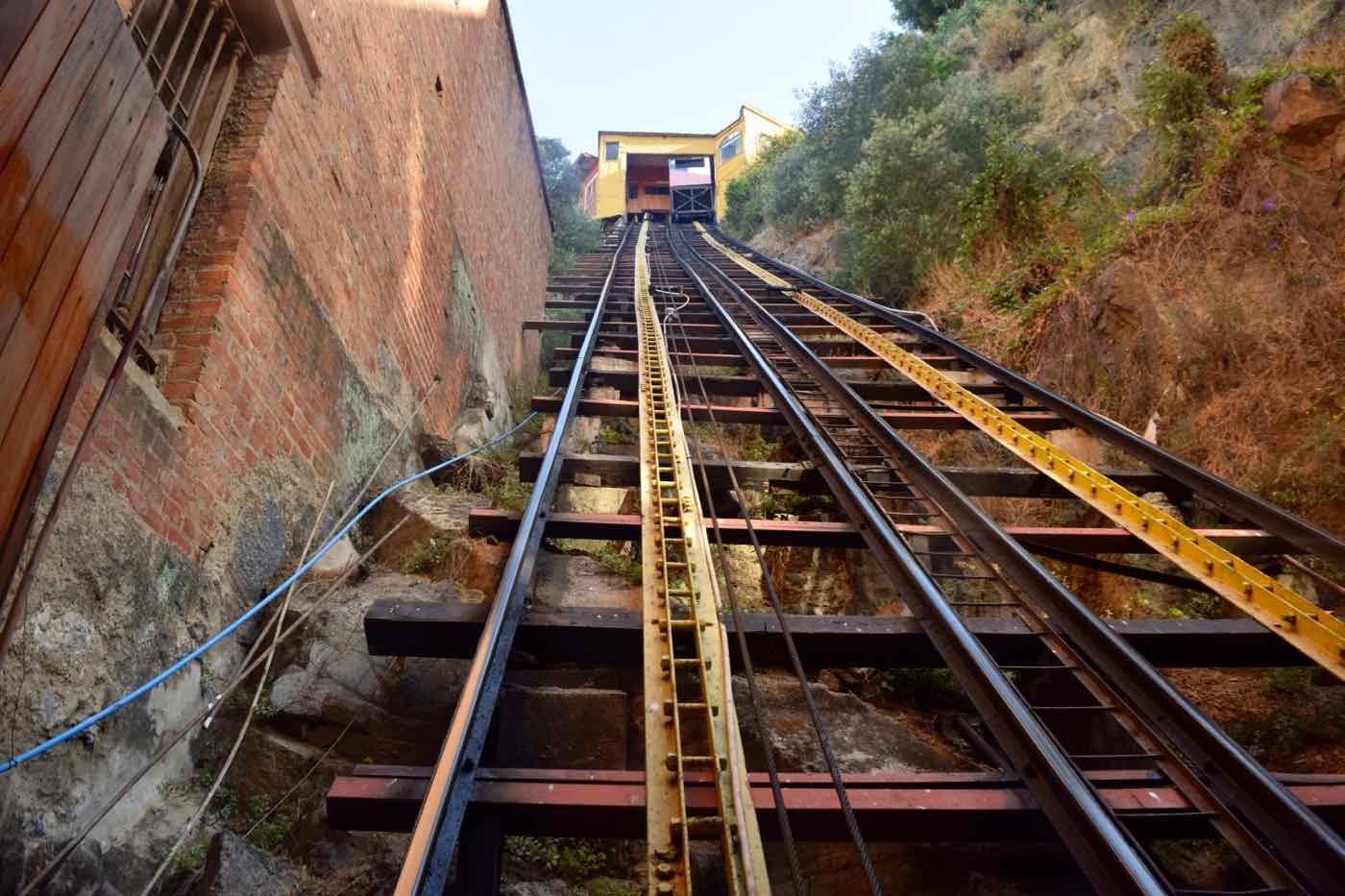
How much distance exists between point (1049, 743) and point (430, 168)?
18.8 ft

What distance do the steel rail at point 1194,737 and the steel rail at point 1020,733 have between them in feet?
1.11

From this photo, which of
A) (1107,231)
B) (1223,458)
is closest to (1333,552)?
(1223,458)

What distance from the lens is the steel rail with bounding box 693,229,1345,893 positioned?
1.40 m

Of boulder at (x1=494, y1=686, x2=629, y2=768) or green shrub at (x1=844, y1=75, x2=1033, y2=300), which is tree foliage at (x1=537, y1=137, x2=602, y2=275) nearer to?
green shrub at (x1=844, y1=75, x2=1033, y2=300)

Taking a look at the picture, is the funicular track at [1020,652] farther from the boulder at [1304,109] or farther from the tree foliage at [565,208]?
the tree foliage at [565,208]

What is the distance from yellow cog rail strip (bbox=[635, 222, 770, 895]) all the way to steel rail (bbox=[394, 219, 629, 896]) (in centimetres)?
39

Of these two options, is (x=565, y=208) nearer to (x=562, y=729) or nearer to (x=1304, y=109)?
(x=1304, y=109)

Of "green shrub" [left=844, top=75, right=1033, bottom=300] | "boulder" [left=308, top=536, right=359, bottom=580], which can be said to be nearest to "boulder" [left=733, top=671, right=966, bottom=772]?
"boulder" [left=308, top=536, right=359, bottom=580]

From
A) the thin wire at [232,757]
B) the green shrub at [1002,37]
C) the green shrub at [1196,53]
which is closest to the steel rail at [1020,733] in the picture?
the thin wire at [232,757]

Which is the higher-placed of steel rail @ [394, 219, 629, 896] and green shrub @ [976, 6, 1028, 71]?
green shrub @ [976, 6, 1028, 71]

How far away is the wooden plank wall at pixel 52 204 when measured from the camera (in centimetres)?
122

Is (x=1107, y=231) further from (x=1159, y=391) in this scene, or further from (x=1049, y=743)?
(x=1049, y=743)

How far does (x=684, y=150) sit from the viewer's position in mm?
34781

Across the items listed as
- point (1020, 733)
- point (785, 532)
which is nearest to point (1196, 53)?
point (785, 532)
